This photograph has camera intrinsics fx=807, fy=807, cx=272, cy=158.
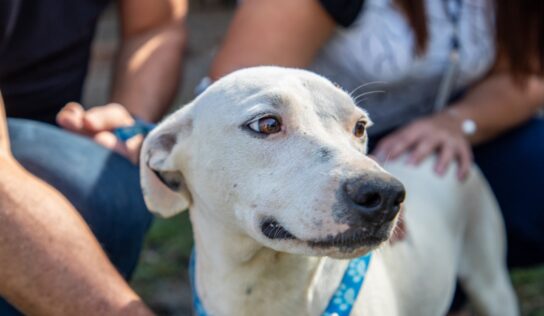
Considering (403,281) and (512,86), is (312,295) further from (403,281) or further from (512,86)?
(512,86)

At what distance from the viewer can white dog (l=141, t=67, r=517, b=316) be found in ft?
4.78

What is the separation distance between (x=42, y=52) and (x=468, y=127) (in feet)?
4.38

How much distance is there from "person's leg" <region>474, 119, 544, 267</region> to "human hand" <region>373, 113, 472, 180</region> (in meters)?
0.28

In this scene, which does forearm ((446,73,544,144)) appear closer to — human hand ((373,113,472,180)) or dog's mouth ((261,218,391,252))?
human hand ((373,113,472,180))

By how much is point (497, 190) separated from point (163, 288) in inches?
53.9

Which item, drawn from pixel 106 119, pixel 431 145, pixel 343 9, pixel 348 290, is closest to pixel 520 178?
pixel 431 145

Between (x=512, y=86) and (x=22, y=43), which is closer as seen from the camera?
(x=22, y=43)

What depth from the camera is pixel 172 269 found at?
3389 mm

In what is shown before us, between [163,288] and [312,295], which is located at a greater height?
[312,295]

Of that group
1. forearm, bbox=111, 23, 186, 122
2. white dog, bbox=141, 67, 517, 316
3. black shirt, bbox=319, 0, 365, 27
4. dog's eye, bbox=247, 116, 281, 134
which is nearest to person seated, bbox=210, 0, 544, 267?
black shirt, bbox=319, 0, 365, 27

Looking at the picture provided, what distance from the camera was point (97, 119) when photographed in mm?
2262

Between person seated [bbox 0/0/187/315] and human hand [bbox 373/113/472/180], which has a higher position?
person seated [bbox 0/0/187/315]

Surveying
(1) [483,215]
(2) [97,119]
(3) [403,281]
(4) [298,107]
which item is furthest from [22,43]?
(1) [483,215]

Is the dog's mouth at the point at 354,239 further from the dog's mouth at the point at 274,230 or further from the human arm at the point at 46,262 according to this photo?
the human arm at the point at 46,262
